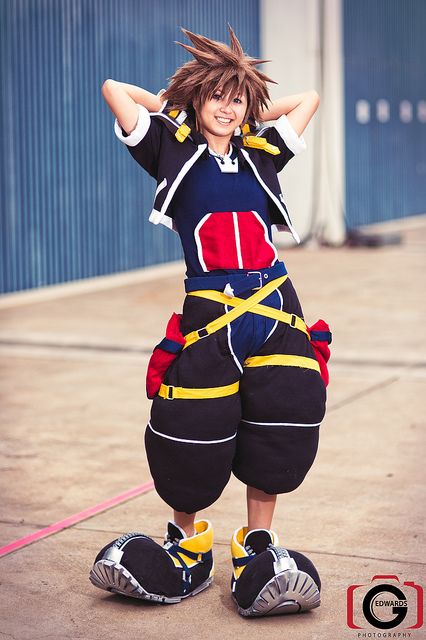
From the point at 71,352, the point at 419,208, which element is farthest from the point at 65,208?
the point at 419,208

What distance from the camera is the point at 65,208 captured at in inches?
477

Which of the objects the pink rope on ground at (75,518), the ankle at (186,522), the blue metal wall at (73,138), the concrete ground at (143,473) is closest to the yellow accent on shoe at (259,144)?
the ankle at (186,522)

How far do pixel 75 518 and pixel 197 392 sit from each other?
4.29ft

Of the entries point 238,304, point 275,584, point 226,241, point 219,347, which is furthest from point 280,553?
point 226,241

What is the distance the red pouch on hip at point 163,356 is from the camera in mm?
3824

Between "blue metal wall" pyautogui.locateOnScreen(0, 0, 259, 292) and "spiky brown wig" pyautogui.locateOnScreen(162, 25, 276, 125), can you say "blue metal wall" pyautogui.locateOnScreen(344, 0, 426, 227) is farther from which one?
"spiky brown wig" pyautogui.locateOnScreen(162, 25, 276, 125)

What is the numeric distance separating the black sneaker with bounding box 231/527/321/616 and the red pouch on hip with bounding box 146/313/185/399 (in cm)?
64

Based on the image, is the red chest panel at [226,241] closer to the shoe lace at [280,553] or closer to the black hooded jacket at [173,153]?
the black hooded jacket at [173,153]

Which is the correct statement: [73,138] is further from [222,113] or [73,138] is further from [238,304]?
[238,304]

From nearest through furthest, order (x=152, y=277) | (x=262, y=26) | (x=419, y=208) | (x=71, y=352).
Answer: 1. (x=71, y=352)
2. (x=152, y=277)
3. (x=262, y=26)
4. (x=419, y=208)

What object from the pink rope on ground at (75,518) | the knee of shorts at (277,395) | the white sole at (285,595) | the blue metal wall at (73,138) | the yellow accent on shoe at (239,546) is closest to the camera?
the white sole at (285,595)

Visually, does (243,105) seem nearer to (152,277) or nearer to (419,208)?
(152,277)

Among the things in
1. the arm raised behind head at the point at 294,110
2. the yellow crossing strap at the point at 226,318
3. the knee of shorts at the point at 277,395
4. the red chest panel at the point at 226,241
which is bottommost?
the knee of shorts at the point at 277,395

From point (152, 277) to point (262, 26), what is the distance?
469cm
